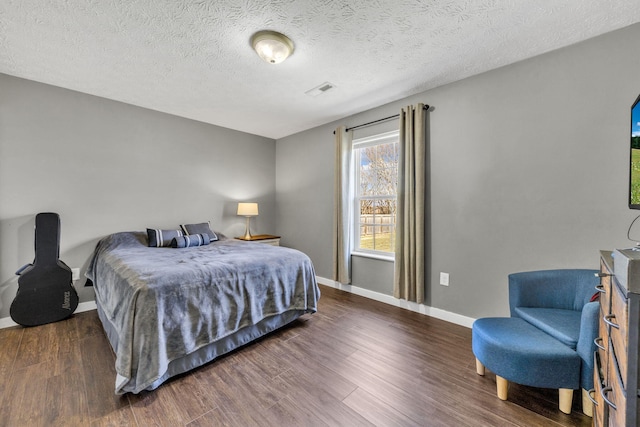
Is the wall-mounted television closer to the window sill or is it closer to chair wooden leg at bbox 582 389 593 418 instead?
chair wooden leg at bbox 582 389 593 418

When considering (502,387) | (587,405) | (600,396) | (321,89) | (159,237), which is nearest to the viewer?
(600,396)

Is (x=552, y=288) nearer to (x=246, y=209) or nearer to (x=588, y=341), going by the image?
(x=588, y=341)

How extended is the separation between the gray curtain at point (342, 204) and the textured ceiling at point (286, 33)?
0.73m

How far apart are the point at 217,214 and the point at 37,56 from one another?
2459 mm

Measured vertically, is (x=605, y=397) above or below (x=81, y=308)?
above

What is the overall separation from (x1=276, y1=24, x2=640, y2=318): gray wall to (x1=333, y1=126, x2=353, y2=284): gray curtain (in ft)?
2.26

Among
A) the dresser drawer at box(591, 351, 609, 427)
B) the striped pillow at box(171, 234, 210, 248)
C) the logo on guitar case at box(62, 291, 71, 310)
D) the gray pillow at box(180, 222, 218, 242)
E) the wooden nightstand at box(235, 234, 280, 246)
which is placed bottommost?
the logo on guitar case at box(62, 291, 71, 310)

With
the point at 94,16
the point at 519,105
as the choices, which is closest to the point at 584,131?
the point at 519,105

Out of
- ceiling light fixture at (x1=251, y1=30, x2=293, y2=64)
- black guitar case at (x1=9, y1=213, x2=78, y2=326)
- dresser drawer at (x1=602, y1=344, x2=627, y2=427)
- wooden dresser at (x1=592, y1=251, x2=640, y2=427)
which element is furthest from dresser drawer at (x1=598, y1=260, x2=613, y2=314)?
black guitar case at (x1=9, y1=213, x2=78, y2=326)

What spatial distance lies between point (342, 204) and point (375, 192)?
1.57ft

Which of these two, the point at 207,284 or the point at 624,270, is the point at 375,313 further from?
the point at 624,270

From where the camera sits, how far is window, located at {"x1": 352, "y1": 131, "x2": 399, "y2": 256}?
3369 mm

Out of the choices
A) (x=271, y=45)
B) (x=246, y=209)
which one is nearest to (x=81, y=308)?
(x=246, y=209)

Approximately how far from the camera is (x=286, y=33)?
1949 mm
